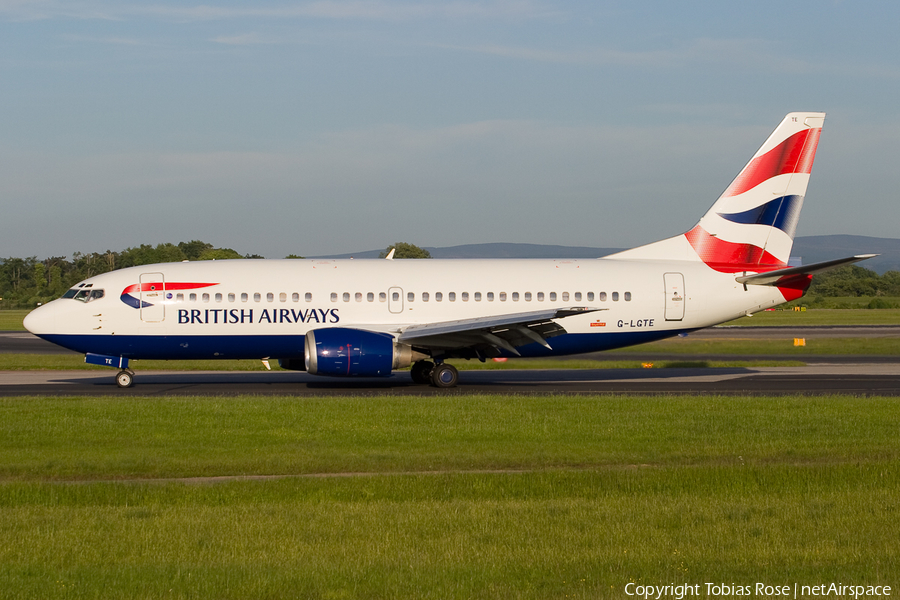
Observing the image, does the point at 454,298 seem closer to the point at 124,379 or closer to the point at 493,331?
the point at 493,331

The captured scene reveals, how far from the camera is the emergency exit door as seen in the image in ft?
90.0

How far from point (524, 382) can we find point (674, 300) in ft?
17.9

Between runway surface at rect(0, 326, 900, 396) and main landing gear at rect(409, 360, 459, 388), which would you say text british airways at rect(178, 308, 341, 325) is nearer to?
runway surface at rect(0, 326, 900, 396)

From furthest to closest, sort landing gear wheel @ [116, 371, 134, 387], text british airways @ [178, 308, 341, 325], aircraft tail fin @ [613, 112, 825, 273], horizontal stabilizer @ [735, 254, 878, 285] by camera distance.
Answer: aircraft tail fin @ [613, 112, 825, 273]
text british airways @ [178, 308, 341, 325]
landing gear wheel @ [116, 371, 134, 387]
horizontal stabilizer @ [735, 254, 878, 285]

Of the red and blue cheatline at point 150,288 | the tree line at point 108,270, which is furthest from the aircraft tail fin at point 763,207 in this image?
the tree line at point 108,270

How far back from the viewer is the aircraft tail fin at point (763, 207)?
2814 centimetres

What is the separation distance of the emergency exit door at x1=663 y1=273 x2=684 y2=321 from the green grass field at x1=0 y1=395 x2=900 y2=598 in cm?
820

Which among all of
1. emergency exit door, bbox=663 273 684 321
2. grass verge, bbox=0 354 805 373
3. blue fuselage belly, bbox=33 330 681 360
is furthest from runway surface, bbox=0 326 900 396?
emergency exit door, bbox=663 273 684 321

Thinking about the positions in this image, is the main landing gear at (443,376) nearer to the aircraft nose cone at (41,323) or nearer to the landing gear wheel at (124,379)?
the landing gear wheel at (124,379)

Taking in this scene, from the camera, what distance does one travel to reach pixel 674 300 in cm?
2744

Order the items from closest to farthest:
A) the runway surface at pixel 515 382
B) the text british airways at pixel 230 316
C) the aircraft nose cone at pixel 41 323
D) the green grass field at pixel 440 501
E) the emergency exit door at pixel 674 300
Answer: the green grass field at pixel 440 501
the runway surface at pixel 515 382
the aircraft nose cone at pixel 41 323
the text british airways at pixel 230 316
the emergency exit door at pixel 674 300

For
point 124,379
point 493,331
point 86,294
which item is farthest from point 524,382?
point 86,294

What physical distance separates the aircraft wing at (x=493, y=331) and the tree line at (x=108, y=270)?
9385 cm

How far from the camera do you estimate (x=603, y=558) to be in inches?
332
